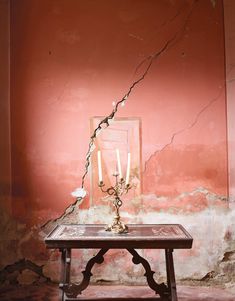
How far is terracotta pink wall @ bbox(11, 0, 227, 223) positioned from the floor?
1.85 ft

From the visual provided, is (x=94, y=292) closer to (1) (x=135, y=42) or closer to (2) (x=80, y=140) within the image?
(2) (x=80, y=140)

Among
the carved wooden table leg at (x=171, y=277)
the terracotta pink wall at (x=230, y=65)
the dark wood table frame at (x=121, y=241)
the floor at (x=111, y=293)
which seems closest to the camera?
the dark wood table frame at (x=121, y=241)

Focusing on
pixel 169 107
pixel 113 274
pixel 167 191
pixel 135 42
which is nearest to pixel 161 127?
pixel 169 107

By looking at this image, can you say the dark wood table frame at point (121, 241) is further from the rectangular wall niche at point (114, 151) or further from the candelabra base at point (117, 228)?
the rectangular wall niche at point (114, 151)

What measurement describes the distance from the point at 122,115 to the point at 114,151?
0.31 m

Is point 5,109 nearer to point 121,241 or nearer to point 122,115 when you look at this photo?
point 122,115

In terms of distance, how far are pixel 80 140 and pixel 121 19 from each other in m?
1.08

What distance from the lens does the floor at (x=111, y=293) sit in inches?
122

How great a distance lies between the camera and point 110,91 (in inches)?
135

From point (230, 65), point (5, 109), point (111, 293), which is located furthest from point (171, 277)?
point (5, 109)

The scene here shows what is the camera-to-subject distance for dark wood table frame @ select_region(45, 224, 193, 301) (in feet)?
8.11

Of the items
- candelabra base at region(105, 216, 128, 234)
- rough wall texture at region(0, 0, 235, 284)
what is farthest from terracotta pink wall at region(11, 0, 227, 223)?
candelabra base at region(105, 216, 128, 234)

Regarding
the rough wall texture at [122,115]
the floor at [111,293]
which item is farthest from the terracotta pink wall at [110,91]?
the floor at [111,293]

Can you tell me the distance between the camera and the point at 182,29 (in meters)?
3.43
